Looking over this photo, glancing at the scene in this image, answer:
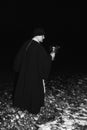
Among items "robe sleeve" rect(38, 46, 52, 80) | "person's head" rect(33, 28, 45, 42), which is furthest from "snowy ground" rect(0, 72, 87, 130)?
"person's head" rect(33, 28, 45, 42)

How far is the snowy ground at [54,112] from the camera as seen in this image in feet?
19.5

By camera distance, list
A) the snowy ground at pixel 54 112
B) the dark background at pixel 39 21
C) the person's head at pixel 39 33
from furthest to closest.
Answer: the dark background at pixel 39 21, the snowy ground at pixel 54 112, the person's head at pixel 39 33

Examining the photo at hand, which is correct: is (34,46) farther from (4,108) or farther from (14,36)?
(14,36)

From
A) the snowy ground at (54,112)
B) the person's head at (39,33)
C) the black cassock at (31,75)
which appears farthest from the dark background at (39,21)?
the person's head at (39,33)

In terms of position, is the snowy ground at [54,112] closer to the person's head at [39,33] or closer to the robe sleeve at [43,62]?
the robe sleeve at [43,62]

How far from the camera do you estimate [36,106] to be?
6223 millimetres

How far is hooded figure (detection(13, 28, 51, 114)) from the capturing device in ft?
19.4

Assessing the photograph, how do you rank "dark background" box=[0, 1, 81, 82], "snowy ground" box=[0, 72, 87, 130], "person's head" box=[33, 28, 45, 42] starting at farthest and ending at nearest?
"dark background" box=[0, 1, 81, 82] → "snowy ground" box=[0, 72, 87, 130] → "person's head" box=[33, 28, 45, 42]

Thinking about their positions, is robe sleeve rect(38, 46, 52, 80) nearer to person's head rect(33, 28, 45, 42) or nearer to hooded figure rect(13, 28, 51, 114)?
hooded figure rect(13, 28, 51, 114)

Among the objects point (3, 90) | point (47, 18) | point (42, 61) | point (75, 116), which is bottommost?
point (75, 116)

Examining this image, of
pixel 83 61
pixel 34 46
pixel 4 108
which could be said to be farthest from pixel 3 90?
pixel 83 61

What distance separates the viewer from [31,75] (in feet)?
19.8

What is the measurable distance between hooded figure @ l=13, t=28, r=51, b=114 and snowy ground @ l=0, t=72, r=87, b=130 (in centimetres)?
25

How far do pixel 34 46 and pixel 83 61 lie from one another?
888 centimetres
